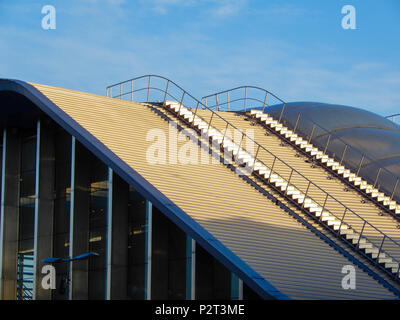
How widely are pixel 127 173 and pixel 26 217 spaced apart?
745 centimetres

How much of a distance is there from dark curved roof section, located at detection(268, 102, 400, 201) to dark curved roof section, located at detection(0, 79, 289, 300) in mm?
12177

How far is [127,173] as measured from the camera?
2366cm

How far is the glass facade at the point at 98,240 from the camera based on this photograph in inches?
919

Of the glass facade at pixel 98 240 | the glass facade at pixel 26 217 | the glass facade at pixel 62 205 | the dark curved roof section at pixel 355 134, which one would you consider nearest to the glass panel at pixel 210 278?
the glass facade at pixel 98 240

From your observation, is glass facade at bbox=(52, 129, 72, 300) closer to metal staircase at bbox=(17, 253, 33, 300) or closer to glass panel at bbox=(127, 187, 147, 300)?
metal staircase at bbox=(17, 253, 33, 300)

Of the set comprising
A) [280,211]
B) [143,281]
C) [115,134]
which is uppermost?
[115,134]

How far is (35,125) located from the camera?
100ft

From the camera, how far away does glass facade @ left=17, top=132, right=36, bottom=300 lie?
28438mm

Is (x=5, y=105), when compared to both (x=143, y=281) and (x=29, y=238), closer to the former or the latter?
(x=29, y=238)

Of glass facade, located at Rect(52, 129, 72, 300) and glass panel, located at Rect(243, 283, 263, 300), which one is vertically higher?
glass facade, located at Rect(52, 129, 72, 300)

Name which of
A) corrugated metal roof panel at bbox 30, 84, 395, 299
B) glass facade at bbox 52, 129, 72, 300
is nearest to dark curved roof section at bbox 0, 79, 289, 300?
corrugated metal roof panel at bbox 30, 84, 395, 299
